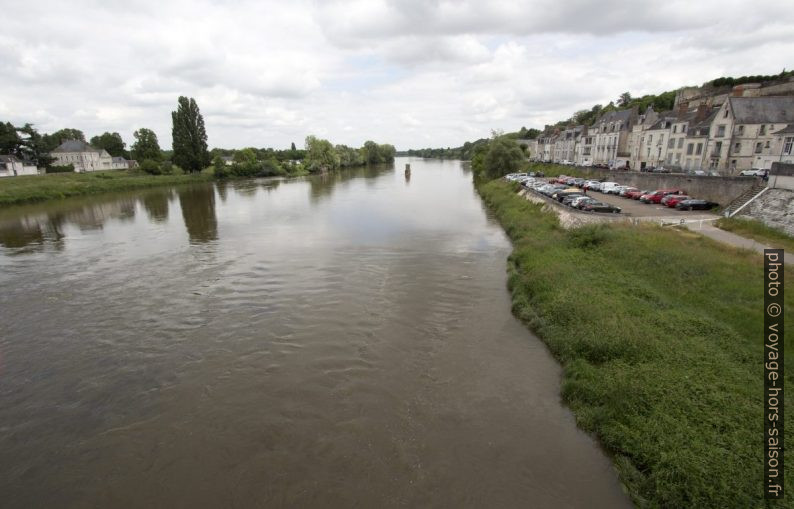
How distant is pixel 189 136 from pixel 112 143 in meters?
56.2

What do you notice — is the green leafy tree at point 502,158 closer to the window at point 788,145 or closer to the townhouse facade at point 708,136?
the townhouse facade at point 708,136

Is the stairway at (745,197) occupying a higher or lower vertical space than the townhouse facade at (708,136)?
lower

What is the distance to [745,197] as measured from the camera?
91.6ft

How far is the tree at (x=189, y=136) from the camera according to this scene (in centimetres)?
8350

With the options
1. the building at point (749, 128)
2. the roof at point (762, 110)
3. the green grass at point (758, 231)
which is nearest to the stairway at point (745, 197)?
the green grass at point (758, 231)

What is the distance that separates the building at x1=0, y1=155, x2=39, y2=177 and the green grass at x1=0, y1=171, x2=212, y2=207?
7989 mm

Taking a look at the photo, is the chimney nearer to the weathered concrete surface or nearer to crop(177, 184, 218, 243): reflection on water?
the weathered concrete surface

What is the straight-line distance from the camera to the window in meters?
39.8

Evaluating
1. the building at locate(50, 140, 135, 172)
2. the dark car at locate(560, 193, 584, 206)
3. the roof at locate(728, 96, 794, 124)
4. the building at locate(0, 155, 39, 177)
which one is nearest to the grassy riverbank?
the dark car at locate(560, 193, 584, 206)

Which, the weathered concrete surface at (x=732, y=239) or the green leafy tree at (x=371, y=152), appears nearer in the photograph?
the weathered concrete surface at (x=732, y=239)

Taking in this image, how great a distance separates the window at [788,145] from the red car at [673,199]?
17111mm

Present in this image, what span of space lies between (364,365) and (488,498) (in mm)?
5932

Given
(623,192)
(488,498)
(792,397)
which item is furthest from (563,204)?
(488,498)

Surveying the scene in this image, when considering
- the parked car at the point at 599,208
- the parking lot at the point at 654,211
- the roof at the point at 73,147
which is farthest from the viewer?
the roof at the point at 73,147
